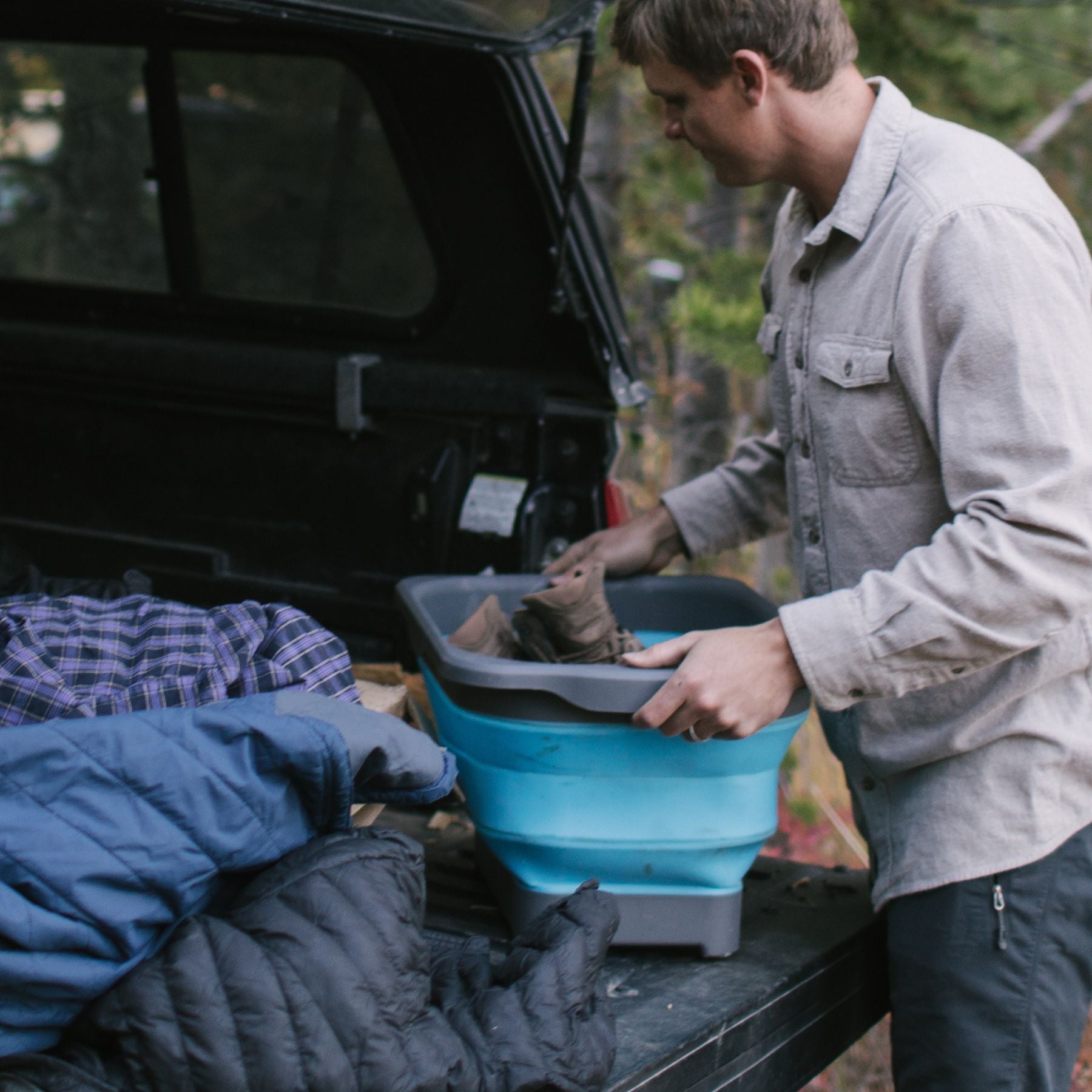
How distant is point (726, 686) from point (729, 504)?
2.55 ft

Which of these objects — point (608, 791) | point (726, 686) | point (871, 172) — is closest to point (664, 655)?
point (726, 686)

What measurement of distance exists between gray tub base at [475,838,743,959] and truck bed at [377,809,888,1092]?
0.03 metres

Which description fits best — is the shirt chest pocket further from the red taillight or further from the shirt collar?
the red taillight

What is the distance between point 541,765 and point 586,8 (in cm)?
115

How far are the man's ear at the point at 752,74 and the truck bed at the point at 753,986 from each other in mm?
1110

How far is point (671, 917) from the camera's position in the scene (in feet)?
5.82

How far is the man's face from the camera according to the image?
178cm

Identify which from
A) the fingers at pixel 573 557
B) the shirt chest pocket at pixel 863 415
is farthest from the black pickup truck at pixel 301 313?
the shirt chest pocket at pixel 863 415

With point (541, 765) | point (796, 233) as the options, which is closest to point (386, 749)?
point (541, 765)

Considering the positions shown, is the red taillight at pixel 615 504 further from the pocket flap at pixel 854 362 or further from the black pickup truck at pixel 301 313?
the pocket flap at pixel 854 362

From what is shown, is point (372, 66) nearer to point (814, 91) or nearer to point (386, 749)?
point (814, 91)

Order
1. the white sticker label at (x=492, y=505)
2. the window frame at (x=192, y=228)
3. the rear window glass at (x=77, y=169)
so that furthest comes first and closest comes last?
the rear window glass at (x=77, y=169), the window frame at (x=192, y=228), the white sticker label at (x=492, y=505)

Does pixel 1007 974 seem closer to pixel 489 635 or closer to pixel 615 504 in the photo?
pixel 489 635

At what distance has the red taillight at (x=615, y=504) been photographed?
8.34 feet
